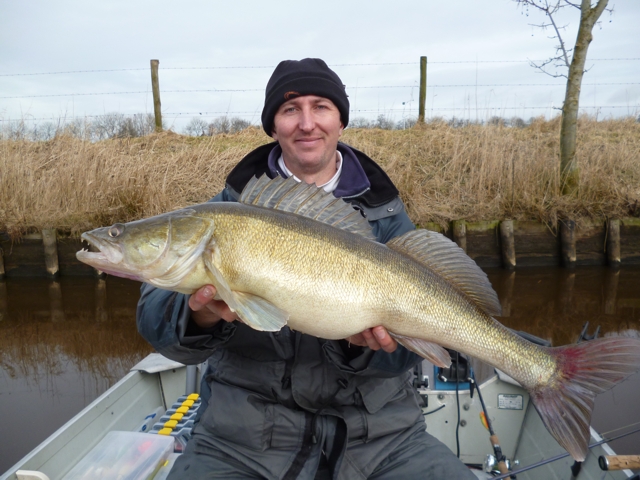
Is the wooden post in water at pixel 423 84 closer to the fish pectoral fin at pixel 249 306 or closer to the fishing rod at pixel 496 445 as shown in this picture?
the fishing rod at pixel 496 445

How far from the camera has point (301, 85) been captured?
9.05ft

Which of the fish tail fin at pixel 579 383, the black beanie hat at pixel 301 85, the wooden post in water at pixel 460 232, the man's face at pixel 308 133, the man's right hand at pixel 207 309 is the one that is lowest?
the wooden post in water at pixel 460 232

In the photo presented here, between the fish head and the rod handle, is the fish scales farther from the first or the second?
the rod handle

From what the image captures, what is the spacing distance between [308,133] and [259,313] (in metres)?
1.26

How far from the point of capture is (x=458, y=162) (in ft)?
32.6

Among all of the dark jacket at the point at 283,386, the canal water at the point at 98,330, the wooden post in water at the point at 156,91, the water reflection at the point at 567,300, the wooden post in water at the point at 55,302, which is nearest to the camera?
the dark jacket at the point at 283,386

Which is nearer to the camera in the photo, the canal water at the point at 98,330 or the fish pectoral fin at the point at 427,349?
the fish pectoral fin at the point at 427,349

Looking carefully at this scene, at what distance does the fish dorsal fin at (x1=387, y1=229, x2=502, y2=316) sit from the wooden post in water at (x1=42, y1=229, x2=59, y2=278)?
7.32 m

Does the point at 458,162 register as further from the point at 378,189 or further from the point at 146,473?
the point at 146,473

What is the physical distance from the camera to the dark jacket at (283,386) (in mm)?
2174

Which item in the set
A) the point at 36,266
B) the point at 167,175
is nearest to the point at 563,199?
the point at 167,175

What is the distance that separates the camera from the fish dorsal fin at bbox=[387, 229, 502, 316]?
6.81 feet

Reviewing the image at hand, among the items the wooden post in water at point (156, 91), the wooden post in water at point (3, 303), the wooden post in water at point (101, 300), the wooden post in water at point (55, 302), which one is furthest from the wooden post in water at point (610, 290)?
the wooden post in water at point (156, 91)

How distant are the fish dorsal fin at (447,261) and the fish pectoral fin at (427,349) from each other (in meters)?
0.28
